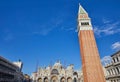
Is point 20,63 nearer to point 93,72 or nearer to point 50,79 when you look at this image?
point 50,79

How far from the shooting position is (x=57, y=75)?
208 ft

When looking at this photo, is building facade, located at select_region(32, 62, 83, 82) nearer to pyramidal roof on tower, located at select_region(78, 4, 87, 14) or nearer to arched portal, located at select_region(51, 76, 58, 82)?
arched portal, located at select_region(51, 76, 58, 82)

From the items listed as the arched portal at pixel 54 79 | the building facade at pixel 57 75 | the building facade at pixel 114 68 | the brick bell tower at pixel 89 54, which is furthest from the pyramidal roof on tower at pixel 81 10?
the arched portal at pixel 54 79

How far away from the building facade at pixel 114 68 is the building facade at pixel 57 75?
2603 centimetres

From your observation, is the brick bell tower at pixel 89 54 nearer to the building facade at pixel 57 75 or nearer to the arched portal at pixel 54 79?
the building facade at pixel 57 75

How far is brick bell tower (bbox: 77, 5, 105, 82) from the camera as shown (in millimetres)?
32781

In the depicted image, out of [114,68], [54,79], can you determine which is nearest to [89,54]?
[114,68]

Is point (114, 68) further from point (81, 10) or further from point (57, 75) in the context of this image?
point (57, 75)

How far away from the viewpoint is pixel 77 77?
204 feet

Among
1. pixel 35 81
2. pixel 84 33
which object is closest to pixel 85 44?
pixel 84 33

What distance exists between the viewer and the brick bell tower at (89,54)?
32.8m

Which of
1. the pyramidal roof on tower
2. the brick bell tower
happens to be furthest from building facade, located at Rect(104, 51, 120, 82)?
the pyramidal roof on tower

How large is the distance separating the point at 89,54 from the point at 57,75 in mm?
32147

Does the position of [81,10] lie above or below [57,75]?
A: above
